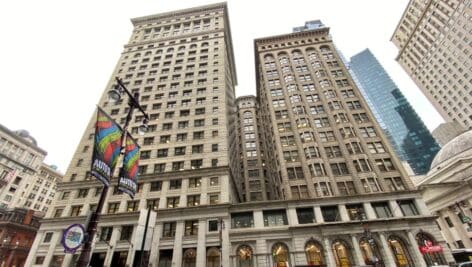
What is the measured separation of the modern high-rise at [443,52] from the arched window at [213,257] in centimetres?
9426

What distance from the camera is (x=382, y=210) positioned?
32625mm

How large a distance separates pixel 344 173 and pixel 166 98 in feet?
121

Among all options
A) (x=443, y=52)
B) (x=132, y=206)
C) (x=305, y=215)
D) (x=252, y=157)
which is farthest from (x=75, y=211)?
(x=443, y=52)

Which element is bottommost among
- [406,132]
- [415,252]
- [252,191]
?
[415,252]

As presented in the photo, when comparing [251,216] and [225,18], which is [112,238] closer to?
[251,216]

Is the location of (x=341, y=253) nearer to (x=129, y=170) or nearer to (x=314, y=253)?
(x=314, y=253)

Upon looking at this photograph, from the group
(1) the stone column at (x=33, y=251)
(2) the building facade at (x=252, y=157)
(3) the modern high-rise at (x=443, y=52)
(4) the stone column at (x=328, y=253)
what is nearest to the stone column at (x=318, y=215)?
(4) the stone column at (x=328, y=253)

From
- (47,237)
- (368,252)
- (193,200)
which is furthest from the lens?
(193,200)

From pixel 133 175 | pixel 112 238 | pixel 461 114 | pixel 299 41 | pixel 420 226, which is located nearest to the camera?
pixel 133 175

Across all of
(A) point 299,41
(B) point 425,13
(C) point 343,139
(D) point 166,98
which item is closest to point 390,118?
(B) point 425,13

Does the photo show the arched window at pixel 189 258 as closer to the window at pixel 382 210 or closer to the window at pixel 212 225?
the window at pixel 212 225

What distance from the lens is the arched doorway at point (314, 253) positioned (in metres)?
29.8

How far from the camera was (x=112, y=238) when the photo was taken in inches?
1305

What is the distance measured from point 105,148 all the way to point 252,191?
52200 mm
